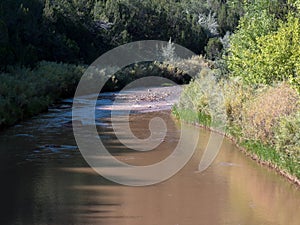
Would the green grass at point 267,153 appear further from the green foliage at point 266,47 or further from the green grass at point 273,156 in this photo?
the green foliage at point 266,47

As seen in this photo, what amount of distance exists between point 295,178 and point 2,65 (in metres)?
19.5

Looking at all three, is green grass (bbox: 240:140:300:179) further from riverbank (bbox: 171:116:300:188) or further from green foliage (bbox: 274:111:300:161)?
green foliage (bbox: 274:111:300:161)

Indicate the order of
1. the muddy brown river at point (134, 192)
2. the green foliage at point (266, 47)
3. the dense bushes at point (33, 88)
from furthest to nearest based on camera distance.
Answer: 1. the dense bushes at point (33, 88)
2. the green foliage at point (266, 47)
3. the muddy brown river at point (134, 192)

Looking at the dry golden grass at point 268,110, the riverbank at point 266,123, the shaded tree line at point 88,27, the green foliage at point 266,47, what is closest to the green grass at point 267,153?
the riverbank at point 266,123

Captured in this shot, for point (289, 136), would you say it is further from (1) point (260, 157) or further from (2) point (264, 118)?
(1) point (260, 157)

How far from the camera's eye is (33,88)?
84.7 ft

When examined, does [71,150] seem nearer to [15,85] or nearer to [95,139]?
[95,139]

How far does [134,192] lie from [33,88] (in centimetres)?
1425

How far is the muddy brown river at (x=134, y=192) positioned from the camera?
1116cm

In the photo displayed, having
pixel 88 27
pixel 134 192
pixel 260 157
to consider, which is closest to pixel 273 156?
pixel 260 157

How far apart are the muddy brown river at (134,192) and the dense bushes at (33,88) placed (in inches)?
134

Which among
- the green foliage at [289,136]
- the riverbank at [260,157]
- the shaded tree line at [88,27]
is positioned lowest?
the riverbank at [260,157]

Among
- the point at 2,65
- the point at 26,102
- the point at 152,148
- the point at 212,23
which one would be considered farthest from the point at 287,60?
the point at 212,23

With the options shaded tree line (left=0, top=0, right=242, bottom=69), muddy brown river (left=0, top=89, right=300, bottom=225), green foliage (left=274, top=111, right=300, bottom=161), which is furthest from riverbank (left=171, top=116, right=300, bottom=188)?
shaded tree line (left=0, top=0, right=242, bottom=69)
